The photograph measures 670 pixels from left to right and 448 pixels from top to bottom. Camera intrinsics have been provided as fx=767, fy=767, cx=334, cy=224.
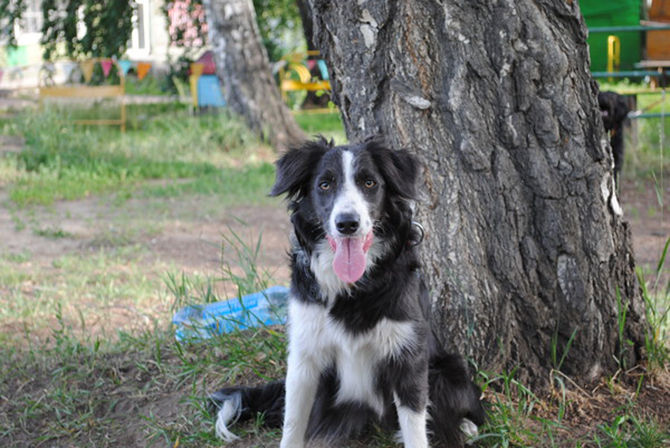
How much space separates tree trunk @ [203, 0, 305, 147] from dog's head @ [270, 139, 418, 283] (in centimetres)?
859

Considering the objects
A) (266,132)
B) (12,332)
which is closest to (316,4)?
(12,332)

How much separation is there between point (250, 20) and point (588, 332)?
30.4 feet

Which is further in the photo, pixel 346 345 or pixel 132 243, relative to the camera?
pixel 132 243

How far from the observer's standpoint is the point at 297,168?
3051 mm

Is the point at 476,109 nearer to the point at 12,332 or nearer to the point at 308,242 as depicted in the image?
the point at 308,242

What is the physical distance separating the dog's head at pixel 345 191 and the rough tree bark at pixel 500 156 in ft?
1.40

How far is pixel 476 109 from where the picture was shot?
3398 mm

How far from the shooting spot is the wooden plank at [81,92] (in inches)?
545

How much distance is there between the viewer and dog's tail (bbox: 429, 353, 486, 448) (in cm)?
324

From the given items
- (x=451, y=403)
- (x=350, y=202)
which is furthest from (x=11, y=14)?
(x=451, y=403)

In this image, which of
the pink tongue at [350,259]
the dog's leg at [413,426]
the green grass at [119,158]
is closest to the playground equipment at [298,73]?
the green grass at [119,158]

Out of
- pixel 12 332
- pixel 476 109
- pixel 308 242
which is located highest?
pixel 476 109

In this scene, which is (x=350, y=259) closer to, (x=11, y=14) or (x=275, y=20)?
(x=11, y=14)

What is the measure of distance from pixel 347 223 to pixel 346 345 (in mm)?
499
